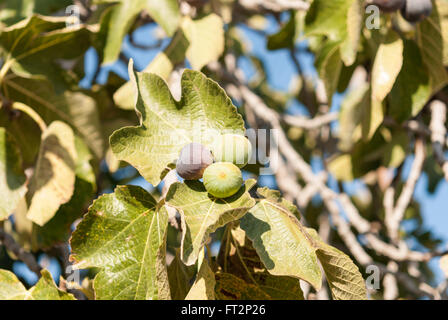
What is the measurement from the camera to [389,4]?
66.6 inches

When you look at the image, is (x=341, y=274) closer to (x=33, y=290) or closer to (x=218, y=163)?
(x=218, y=163)

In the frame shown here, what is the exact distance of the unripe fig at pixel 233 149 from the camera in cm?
117

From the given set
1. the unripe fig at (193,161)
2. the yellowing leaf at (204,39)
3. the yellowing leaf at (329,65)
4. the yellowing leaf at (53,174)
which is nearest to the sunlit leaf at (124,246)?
the unripe fig at (193,161)

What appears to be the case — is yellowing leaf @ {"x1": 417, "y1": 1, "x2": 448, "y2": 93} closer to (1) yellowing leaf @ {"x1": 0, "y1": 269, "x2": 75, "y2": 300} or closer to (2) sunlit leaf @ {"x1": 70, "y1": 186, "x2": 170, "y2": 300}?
(2) sunlit leaf @ {"x1": 70, "y1": 186, "x2": 170, "y2": 300}

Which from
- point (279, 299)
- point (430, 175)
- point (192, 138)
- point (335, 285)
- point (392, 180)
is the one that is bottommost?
point (430, 175)

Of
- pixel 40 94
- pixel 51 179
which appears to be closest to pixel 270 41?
pixel 40 94

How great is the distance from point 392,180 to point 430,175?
634 mm

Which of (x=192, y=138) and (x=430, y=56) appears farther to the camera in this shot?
(x=430, y=56)

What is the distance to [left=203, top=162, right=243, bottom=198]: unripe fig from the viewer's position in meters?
1.12

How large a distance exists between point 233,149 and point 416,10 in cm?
95

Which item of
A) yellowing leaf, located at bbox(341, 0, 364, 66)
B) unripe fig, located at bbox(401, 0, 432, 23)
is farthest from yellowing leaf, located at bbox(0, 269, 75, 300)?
unripe fig, located at bbox(401, 0, 432, 23)

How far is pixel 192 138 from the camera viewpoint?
1.27 m

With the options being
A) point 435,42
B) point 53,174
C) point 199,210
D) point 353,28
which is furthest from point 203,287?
point 435,42
